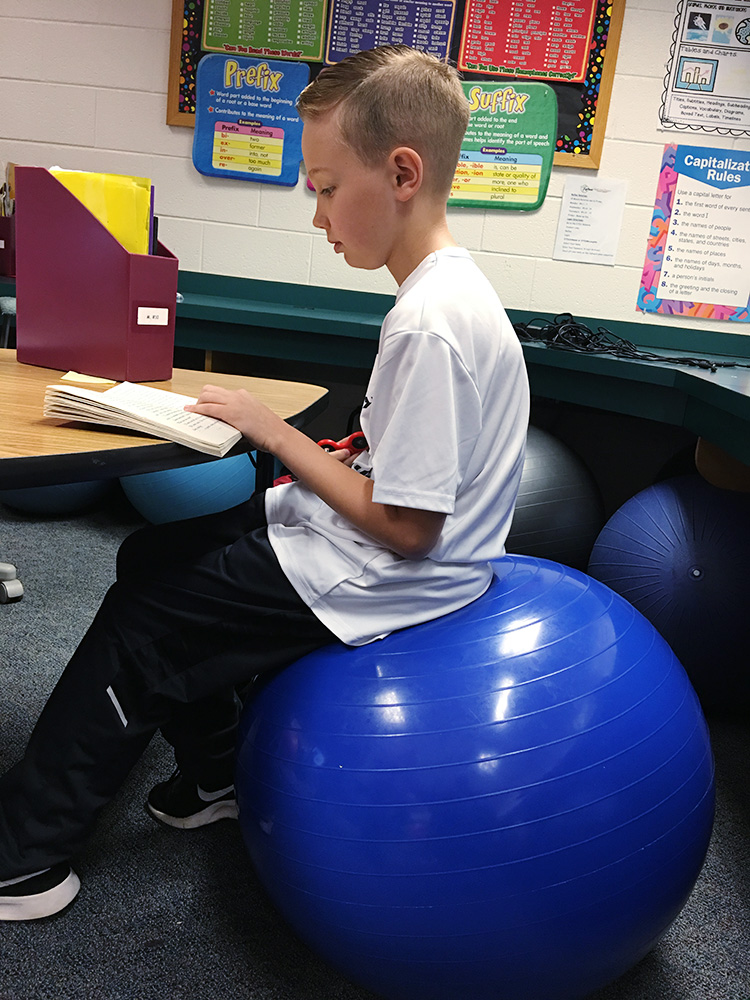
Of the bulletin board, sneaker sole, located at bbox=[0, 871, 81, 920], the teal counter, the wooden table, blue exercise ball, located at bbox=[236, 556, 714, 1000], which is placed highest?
the bulletin board

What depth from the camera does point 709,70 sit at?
2.71 m

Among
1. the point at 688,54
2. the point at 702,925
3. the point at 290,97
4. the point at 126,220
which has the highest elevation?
the point at 688,54

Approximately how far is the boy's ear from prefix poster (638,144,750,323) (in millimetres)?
1976

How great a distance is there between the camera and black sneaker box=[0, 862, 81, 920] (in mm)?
1201

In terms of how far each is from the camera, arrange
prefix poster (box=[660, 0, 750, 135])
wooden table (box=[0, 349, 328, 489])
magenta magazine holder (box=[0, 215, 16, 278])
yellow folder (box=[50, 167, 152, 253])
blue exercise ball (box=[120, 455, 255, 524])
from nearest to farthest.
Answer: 1. wooden table (box=[0, 349, 328, 489])
2. yellow folder (box=[50, 167, 152, 253])
3. magenta magazine holder (box=[0, 215, 16, 278])
4. blue exercise ball (box=[120, 455, 255, 524])
5. prefix poster (box=[660, 0, 750, 135])

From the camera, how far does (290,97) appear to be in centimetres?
286

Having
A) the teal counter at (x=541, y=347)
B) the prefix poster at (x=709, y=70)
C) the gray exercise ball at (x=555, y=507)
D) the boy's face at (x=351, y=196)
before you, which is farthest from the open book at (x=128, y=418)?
the prefix poster at (x=709, y=70)

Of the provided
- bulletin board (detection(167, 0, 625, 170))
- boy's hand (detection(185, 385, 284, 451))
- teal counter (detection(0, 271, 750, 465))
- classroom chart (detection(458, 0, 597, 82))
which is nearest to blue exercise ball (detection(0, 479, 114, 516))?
teal counter (detection(0, 271, 750, 465))

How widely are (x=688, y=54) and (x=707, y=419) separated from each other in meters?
1.41

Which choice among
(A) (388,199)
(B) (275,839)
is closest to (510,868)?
(B) (275,839)

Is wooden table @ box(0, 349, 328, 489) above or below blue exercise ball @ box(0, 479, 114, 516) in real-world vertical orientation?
above

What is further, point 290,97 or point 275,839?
point 290,97

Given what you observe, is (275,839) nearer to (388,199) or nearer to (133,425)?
(133,425)

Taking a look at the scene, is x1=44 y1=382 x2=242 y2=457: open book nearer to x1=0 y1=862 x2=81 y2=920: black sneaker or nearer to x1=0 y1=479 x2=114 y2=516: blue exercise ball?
x1=0 y1=862 x2=81 y2=920: black sneaker
